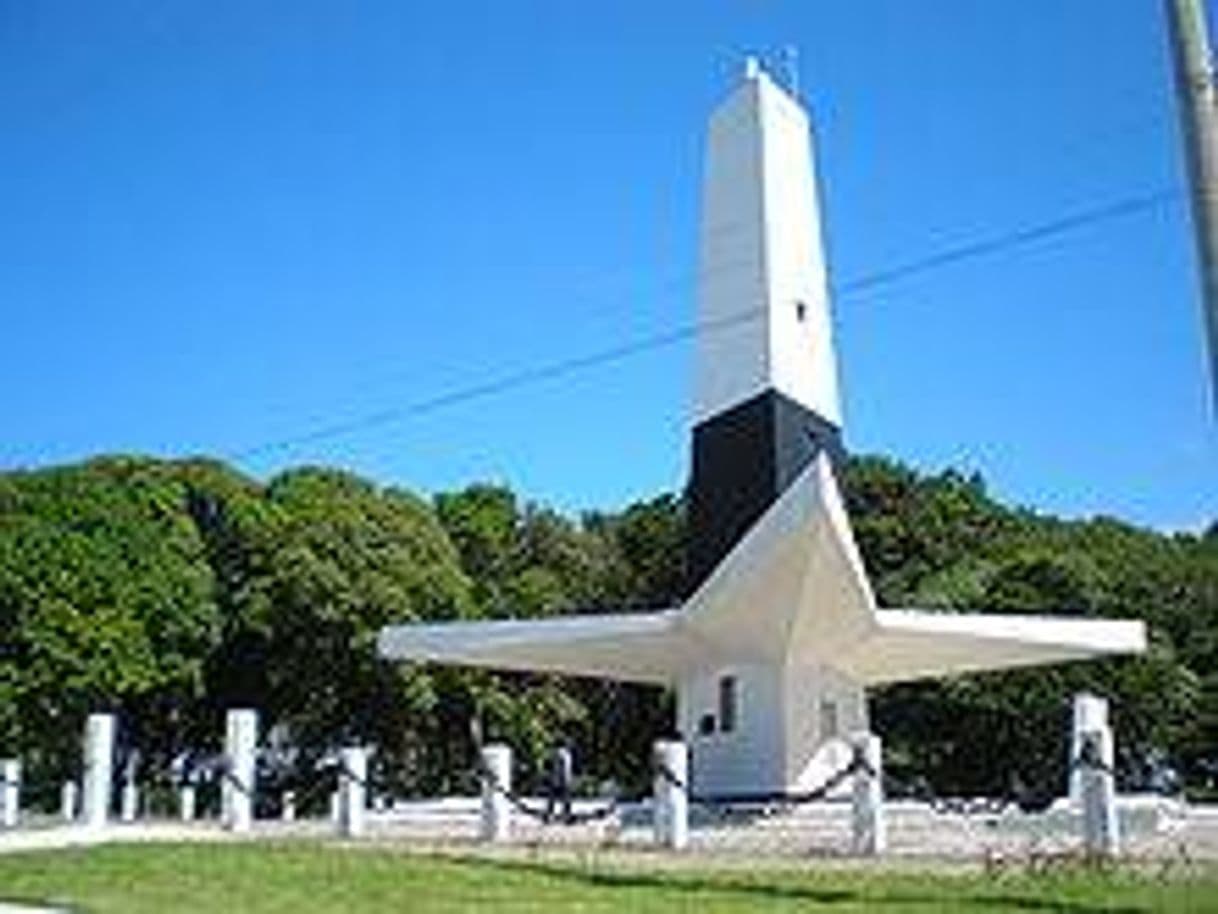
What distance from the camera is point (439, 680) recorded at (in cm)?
4984

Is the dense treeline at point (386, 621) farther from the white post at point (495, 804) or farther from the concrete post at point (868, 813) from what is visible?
the concrete post at point (868, 813)

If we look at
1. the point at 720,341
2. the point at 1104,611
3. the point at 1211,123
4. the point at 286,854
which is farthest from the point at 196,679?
the point at 1211,123

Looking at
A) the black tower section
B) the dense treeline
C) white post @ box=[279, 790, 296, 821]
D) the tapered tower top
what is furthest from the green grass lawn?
the dense treeline

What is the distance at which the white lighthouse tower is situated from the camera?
98.6ft

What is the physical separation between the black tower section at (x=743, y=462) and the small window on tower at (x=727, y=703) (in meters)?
1.82

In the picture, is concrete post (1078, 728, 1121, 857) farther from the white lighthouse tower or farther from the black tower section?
the black tower section

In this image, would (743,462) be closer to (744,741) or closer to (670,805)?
(744,741)

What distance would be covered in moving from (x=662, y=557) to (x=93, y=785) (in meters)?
32.6

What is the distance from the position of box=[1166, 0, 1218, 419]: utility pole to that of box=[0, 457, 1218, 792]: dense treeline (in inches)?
1431

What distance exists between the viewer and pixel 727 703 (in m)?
31.2

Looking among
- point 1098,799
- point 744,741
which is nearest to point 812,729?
point 744,741

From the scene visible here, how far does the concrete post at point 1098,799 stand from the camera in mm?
18859

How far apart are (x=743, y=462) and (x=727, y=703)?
424 cm

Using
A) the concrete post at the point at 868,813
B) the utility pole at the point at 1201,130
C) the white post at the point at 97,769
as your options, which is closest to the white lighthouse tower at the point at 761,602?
the white post at the point at 97,769
